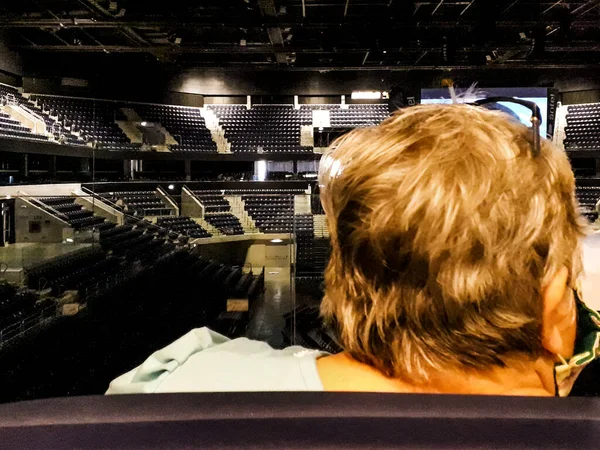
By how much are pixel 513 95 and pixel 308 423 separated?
6153mm

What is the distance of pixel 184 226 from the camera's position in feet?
50.2

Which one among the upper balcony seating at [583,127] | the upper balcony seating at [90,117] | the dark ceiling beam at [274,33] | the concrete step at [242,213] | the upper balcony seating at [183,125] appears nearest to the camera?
Answer: the dark ceiling beam at [274,33]

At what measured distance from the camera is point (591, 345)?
708 mm

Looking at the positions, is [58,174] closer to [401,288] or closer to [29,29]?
[29,29]

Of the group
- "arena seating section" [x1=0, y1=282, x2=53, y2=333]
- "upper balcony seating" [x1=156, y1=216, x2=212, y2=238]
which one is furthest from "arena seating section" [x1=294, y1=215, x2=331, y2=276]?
"upper balcony seating" [x1=156, y1=216, x2=212, y2=238]

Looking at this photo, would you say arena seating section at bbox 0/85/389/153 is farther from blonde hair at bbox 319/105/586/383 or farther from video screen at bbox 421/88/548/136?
blonde hair at bbox 319/105/586/383

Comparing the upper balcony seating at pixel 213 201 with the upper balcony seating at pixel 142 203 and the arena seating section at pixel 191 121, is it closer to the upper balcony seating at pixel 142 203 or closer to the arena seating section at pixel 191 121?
the upper balcony seating at pixel 142 203

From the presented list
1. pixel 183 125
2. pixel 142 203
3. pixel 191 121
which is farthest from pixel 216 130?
pixel 142 203

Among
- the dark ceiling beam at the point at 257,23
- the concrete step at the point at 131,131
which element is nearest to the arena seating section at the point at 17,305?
the dark ceiling beam at the point at 257,23

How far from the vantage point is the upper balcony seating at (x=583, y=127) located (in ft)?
59.6

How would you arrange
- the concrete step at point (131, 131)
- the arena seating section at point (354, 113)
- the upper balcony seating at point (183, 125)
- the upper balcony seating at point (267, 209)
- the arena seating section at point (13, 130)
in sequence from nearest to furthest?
the arena seating section at point (13, 130), the upper balcony seating at point (267, 209), the concrete step at point (131, 131), the upper balcony seating at point (183, 125), the arena seating section at point (354, 113)

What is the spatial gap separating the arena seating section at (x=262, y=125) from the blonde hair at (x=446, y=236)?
61.1 feet

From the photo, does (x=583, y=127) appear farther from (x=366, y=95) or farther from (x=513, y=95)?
(x=513, y=95)

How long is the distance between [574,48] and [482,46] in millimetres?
2661
